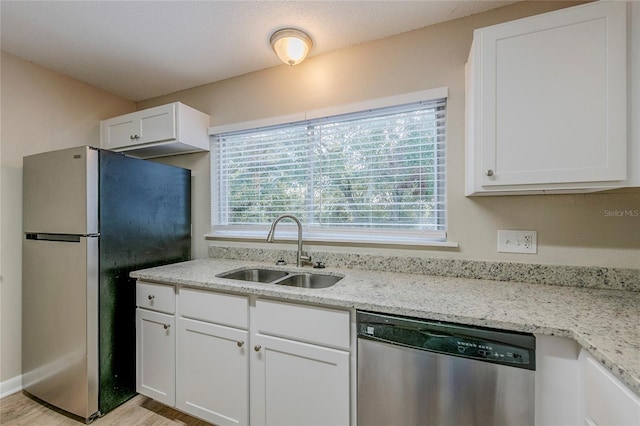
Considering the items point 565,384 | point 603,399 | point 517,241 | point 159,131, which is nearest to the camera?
point 603,399

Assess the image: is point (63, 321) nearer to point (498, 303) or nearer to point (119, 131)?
point (119, 131)

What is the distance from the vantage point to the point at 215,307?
1475mm

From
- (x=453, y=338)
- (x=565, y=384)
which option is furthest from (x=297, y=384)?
(x=565, y=384)

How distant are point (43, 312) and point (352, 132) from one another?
232 centimetres

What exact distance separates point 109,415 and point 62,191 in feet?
4.52

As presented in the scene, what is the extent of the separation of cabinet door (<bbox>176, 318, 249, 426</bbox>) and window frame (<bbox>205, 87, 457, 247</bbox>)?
0.78 m

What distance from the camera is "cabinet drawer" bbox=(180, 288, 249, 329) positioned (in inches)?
55.4

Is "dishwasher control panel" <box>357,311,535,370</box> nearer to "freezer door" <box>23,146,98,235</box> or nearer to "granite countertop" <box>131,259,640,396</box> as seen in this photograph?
"granite countertop" <box>131,259,640,396</box>

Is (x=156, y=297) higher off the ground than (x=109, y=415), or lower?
higher

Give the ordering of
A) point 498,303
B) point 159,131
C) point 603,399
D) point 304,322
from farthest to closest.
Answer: point 159,131 < point 304,322 < point 498,303 < point 603,399

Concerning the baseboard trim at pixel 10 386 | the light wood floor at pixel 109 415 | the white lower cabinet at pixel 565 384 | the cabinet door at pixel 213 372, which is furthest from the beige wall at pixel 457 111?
the baseboard trim at pixel 10 386

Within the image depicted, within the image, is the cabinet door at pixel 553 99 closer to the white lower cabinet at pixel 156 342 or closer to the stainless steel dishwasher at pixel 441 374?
the stainless steel dishwasher at pixel 441 374

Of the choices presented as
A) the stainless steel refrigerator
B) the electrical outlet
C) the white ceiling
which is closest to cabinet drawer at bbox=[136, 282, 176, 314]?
the stainless steel refrigerator

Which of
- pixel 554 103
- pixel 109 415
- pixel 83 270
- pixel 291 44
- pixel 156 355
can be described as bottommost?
pixel 109 415
